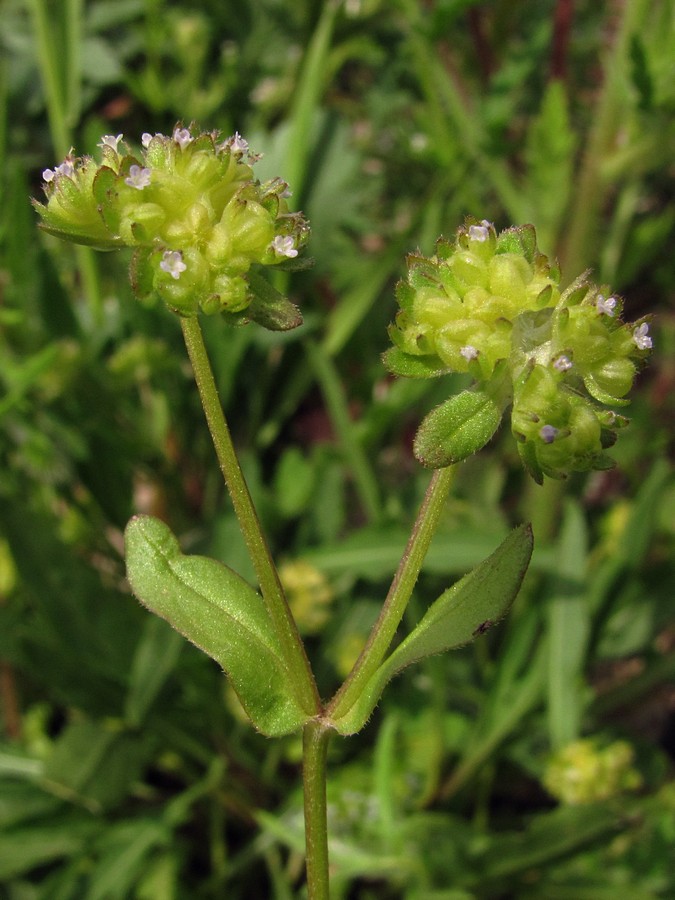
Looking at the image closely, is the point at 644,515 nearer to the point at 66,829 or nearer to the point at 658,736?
the point at 658,736

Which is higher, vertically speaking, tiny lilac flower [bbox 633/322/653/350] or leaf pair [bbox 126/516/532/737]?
tiny lilac flower [bbox 633/322/653/350]

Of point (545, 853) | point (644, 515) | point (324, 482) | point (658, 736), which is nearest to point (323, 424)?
point (324, 482)

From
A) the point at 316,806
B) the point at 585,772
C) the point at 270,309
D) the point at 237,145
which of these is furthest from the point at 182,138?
the point at 585,772

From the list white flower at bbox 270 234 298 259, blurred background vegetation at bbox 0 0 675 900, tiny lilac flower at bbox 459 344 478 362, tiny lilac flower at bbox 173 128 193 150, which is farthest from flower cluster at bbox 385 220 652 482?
blurred background vegetation at bbox 0 0 675 900

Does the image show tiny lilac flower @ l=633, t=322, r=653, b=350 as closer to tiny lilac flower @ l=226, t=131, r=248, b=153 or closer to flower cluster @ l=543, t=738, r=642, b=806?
tiny lilac flower @ l=226, t=131, r=248, b=153

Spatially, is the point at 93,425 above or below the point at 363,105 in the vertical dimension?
below

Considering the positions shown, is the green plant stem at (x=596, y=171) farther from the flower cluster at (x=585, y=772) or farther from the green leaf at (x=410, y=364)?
the green leaf at (x=410, y=364)

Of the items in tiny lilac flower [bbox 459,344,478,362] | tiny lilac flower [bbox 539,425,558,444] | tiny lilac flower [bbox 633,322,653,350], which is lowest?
tiny lilac flower [bbox 539,425,558,444]
